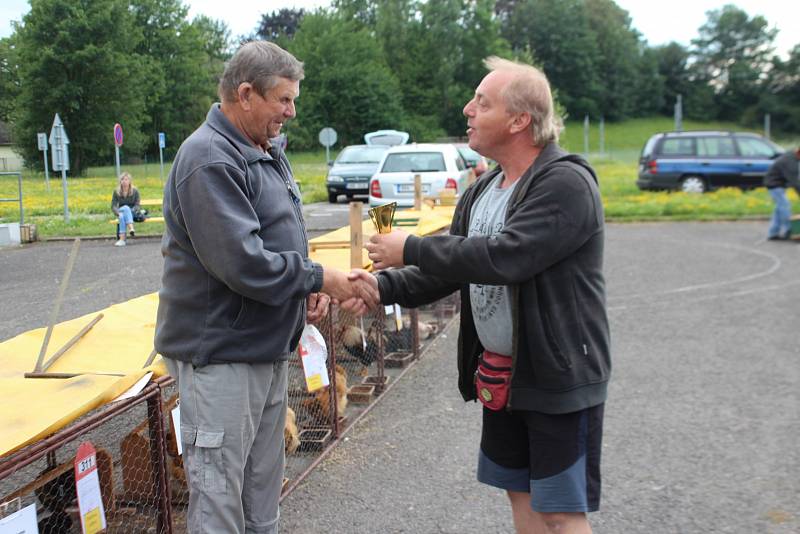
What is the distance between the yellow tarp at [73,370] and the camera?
7.47 feet

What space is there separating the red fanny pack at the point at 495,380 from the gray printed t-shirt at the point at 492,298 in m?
0.03

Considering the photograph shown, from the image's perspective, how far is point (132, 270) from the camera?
1117 cm

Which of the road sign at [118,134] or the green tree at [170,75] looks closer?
the green tree at [170,75]

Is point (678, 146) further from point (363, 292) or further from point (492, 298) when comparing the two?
point (492, 298)

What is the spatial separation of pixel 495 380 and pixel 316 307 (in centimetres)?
80

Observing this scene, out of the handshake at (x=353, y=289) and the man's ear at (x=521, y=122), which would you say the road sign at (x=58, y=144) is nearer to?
the handshake at (x=353, y=289)

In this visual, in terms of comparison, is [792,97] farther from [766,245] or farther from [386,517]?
[386,517]

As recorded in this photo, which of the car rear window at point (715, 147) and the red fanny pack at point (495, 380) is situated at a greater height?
the car rear window at point (715, 147)

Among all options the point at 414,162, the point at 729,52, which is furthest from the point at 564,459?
the point at 729,52

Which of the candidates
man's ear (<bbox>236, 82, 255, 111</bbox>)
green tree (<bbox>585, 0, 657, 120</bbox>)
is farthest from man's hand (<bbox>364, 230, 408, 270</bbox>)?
green tree (<bbox>585, 0, 657, 120</bbox>)

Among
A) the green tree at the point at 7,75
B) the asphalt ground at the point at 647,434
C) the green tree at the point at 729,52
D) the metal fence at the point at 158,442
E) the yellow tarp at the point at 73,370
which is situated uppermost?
the green tree at the point at 729,52

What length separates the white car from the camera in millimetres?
14820

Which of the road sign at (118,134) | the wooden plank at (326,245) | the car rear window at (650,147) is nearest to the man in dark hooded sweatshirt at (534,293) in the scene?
the wooden plank at (326,245)

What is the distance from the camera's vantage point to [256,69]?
2.34 meters
